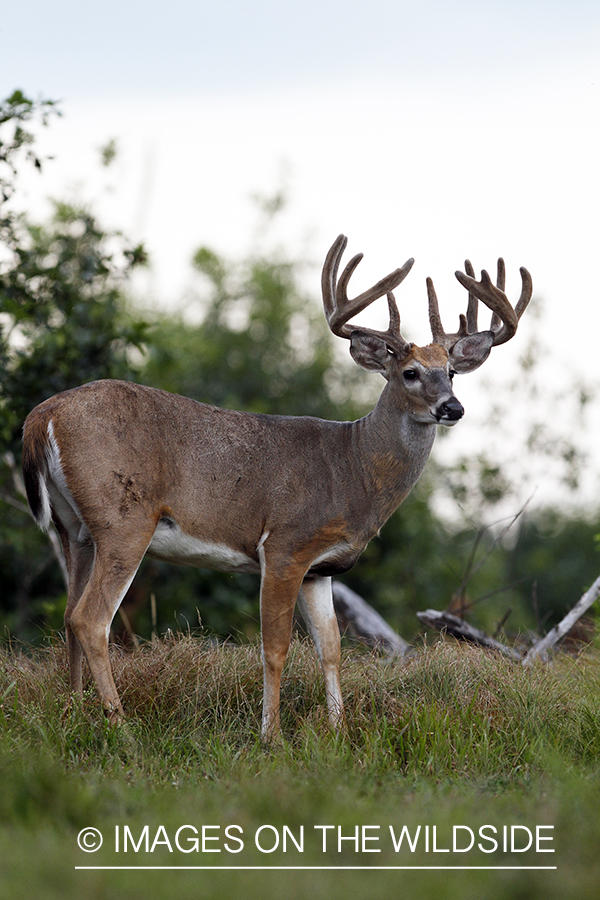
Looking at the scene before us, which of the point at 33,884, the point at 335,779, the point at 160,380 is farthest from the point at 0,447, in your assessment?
the point at 160,380

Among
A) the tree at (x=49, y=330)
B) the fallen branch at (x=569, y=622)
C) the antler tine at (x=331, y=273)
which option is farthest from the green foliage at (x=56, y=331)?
the fallen branch at (x=569, y=622)

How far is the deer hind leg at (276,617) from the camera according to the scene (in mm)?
5781

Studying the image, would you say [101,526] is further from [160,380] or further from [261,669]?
[160,380]

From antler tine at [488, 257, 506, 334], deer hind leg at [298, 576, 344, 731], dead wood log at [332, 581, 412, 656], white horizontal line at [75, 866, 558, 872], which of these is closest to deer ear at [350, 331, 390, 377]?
antler tine at [488, 257, 506, 334]

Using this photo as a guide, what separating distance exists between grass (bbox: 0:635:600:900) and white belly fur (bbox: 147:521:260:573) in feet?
2.07

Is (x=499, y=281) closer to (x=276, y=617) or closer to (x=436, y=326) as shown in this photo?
(x=436, y=326)

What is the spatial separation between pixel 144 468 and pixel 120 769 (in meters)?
1.80

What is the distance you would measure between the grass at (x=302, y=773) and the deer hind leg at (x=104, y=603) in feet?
0.61

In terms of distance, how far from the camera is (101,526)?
5594 mm

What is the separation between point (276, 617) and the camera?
5844 mm

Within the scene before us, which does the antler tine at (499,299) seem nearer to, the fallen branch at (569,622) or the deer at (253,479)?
the deer at (253,479)

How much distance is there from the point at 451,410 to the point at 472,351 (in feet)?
2.95

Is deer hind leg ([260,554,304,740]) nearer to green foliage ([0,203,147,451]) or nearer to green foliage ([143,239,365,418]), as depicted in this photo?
green foliage ([0,203,147,451])

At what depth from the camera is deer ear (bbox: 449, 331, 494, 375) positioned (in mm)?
6545
